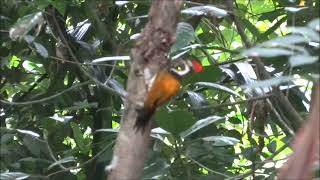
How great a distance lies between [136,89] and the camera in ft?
2.00

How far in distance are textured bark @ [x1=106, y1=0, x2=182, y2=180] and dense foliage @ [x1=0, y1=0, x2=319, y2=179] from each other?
0.24 m

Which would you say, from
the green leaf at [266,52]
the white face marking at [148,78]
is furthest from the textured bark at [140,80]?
the green leaf at [266,52]

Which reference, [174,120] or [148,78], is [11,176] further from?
[148,78]

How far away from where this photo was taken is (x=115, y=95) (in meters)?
1.10

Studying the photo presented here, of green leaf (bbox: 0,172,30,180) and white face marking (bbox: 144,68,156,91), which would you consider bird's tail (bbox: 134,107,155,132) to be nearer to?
white face marking (bbox: 144,68,156,91)

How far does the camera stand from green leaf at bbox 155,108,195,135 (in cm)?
89

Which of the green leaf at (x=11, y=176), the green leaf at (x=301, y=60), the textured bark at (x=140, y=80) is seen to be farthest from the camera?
the green leaf at (x=11, y=176)

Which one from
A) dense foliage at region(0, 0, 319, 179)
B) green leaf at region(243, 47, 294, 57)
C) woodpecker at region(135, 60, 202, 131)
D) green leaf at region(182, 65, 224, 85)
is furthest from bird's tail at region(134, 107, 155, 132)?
green leaf at region(182, 65, 224, 85)

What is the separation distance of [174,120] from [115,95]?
0.79 feet

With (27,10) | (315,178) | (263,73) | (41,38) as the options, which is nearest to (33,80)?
(41,38)

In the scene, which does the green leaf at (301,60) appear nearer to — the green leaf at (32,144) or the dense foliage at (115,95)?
the dense foliage at (115,95)

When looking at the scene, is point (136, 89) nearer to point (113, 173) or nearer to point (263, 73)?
point (113, 173)

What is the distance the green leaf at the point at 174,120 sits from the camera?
89cm

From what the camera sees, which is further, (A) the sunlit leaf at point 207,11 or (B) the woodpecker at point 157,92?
(A) the sunlit leaf at point 207,11
